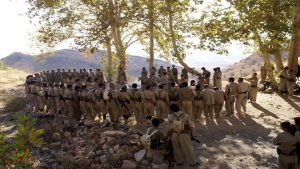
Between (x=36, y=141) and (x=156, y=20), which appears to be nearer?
(x=36, y=141)

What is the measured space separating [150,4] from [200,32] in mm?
3847

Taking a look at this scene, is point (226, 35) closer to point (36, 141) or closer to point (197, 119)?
point (197, 119)

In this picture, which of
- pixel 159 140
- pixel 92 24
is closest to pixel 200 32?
pixel 92 24

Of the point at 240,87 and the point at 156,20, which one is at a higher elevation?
the point at 156,20

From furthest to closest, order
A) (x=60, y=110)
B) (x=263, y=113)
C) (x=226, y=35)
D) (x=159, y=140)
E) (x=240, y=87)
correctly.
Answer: (x=226, y=35)
(x=60, y=110)
(x=263, y=113)
(x=240, y=87)
(x=159, y=140)

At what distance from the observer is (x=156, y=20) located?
90.7 ft

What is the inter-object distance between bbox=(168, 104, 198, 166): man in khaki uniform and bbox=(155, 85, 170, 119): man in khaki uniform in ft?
13.7

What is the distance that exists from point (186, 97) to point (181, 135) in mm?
4356

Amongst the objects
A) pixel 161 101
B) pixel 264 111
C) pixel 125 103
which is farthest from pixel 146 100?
pixel 264 111

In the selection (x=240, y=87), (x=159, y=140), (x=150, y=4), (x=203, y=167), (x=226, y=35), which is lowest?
(x=203, y=167)

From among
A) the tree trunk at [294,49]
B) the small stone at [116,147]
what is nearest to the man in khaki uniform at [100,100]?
the small stone at [116,147]

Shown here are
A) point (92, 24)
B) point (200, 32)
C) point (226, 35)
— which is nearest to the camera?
point (226, 35)

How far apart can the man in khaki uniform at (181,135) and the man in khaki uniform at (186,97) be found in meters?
4.10

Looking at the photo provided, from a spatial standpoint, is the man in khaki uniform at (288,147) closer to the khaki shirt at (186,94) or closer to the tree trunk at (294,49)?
the khaki shirt at (186,94)
